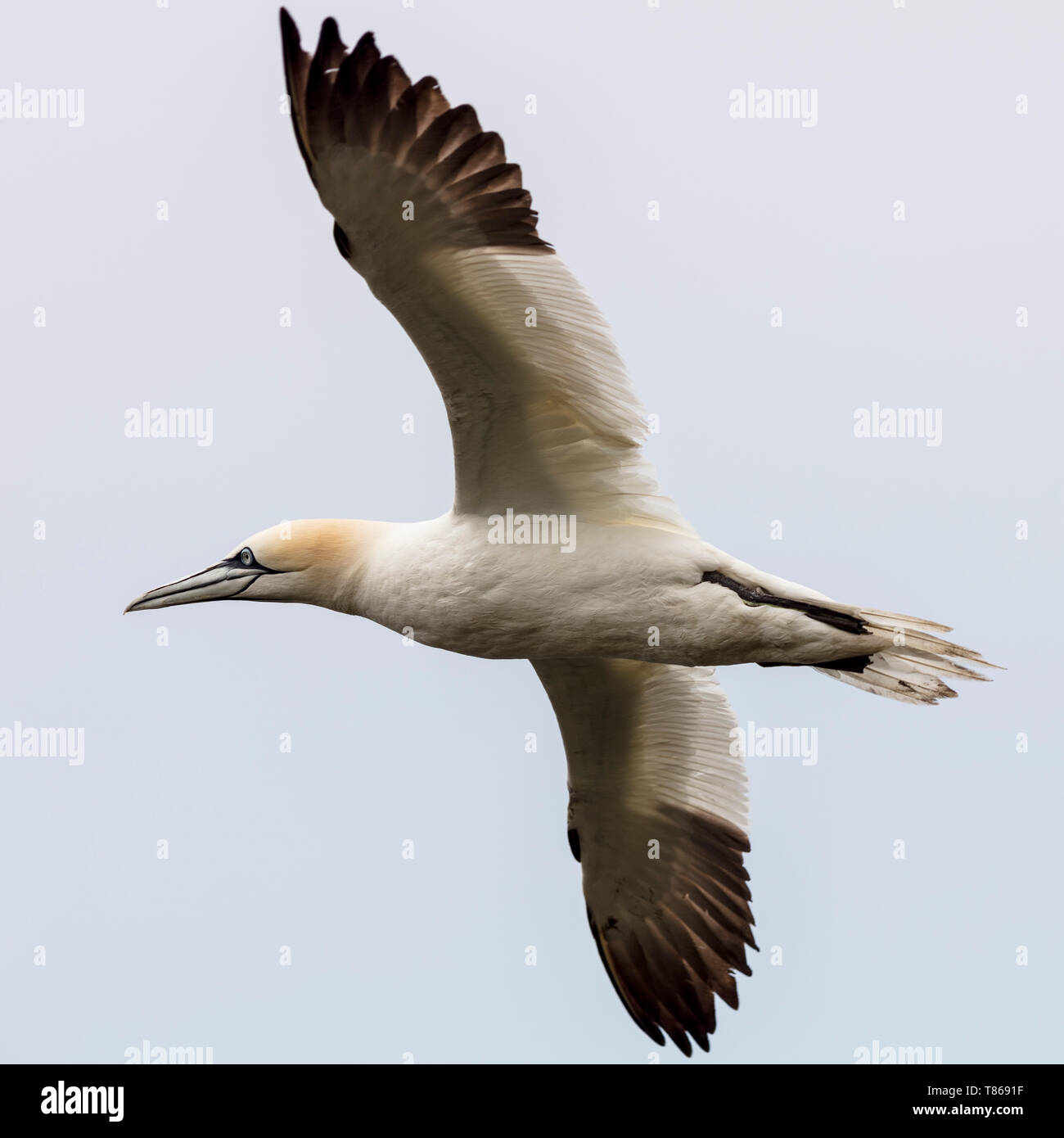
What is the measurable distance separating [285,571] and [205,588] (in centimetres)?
67

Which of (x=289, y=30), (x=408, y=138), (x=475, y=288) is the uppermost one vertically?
(x=289, y=30)

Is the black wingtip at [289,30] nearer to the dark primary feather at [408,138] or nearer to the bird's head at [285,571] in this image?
the dark primary feather at [408,138]

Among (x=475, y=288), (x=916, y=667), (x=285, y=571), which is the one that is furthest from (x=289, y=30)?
(x=916, y=667)

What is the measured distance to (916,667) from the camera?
432 inches

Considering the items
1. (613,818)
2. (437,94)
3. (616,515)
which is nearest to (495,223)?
(437,94)

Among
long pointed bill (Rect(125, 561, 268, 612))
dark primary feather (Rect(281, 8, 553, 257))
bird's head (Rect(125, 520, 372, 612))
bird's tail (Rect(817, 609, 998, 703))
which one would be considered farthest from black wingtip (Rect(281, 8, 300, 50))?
bird's tail (Rect(817, 609, 998, 703))

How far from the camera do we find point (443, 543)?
1029 cm

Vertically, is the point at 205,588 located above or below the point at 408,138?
below

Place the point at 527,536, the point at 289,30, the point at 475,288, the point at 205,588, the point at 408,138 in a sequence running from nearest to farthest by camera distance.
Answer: the point at 289,30 < the point at 408,138 < the point at 475,288 < the point at 527,536 < the point at 205,588

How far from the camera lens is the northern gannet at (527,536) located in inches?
354

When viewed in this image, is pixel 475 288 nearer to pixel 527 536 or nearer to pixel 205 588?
pixel 527 536

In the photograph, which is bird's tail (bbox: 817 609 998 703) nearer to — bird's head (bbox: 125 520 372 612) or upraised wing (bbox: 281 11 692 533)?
upraised wing (bbox: 281 11 692 533)

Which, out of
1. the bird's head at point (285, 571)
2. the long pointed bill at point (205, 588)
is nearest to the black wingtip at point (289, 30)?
the bird's head at point (285, 571)

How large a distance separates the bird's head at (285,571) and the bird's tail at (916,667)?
3.03 m
